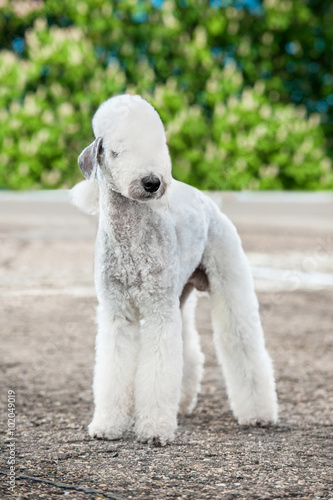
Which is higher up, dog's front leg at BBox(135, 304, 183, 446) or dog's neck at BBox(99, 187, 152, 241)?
dog's neck at BBox(99, 187, 152, 241)

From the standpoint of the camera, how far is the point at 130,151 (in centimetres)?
362

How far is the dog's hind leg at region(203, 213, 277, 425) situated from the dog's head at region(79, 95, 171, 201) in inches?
30.9

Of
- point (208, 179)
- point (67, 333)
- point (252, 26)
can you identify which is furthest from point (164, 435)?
point (252, 26)

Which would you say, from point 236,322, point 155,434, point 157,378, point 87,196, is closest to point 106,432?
point 155,434

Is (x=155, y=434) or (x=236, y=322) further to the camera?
(x=236, y=322)

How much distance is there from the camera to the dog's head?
3.57 meters

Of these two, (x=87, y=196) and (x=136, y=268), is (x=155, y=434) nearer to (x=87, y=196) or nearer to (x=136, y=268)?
(x=136, y=268)

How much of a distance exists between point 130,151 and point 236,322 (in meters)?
1.17

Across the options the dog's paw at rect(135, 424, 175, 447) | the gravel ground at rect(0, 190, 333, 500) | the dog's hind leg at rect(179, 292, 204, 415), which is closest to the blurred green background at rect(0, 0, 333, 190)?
the gravel ground at rect(0, 190, 333, 500)

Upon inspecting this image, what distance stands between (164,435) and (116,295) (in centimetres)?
65

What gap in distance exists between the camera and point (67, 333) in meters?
6.78

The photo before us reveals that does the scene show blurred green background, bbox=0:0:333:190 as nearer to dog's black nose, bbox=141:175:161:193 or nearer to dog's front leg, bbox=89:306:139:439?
dog's front leg, bbox=89:306:139:439

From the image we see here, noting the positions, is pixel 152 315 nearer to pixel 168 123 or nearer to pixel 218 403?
pixel 218 403

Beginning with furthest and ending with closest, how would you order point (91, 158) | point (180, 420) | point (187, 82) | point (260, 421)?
1. point (187, 82)
2. point (180, 420)
3. point (260, 421)
4. point (91, 158)
